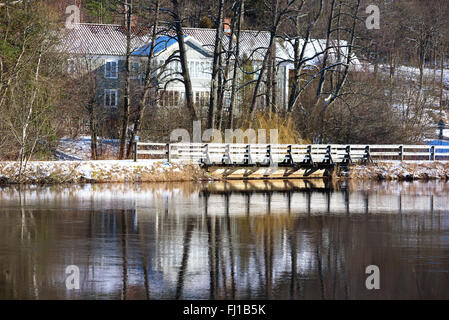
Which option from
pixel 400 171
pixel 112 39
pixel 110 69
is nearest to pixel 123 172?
pixel 400 171

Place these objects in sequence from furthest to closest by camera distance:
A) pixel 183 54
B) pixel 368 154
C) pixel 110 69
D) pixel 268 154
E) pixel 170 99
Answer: pixel 110 69 < pixel 170 99 < pixel 183 54 < pixel 368 154 < pixel 268 154

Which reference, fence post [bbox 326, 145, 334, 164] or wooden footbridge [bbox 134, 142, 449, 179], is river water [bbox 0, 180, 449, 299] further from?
fence post [bbox 326, 145, 334, 164]

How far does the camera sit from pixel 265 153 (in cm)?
4162

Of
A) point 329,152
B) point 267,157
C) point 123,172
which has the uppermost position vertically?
point 329,152

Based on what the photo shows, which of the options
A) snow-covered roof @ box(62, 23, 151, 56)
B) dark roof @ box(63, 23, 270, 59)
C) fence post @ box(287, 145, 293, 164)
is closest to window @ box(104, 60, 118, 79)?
snow-covered roof @ box(62, 23, 151, 56)

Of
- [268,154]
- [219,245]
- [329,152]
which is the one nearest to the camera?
[219,245]

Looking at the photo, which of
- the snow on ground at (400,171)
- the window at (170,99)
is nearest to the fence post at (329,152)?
the snow on ground at (400,171)

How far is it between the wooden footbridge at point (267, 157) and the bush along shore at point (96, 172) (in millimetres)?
1204

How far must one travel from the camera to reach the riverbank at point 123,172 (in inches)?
1325

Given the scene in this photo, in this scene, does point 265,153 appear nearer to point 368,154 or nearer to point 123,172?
point 368,154

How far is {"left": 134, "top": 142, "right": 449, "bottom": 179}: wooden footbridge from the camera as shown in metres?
39.4

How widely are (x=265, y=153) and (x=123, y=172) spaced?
9370 millimetres

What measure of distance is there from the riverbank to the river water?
166 inches

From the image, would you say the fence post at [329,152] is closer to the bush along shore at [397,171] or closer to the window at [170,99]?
the bush along shore at [397,171]
